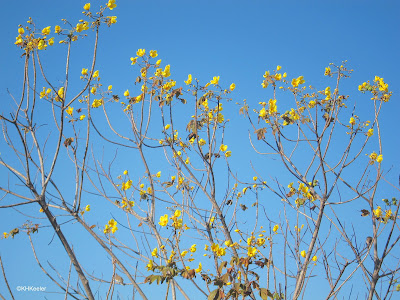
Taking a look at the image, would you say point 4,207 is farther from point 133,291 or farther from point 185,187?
point 185,187

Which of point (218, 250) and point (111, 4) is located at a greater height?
point (111, 4)

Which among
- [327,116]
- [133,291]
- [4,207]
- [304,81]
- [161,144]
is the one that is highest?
[304,81]

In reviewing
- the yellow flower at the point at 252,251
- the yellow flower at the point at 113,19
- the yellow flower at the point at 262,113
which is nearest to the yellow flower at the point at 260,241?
the yellow flower at the point at 252,251

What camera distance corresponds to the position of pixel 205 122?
3828mm

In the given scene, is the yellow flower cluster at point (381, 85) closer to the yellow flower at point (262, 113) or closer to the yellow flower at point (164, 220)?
the yellow flower at point (262, 113)

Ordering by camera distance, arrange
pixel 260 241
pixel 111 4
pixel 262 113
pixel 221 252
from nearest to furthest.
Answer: pixel 221 252
pixel 260 241
pixel 111 4
pixel 262 113

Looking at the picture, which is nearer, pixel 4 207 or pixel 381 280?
pixel 4 207

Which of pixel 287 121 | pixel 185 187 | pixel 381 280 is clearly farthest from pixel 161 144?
pixel 381 280

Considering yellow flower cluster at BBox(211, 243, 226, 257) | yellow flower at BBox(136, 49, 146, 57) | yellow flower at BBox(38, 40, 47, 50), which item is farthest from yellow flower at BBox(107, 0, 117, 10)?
yellow flower cluster at BBox(211, 243, 226, 257)

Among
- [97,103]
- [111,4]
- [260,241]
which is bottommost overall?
[260,241]

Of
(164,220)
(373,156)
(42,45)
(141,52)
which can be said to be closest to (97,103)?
(141,52)

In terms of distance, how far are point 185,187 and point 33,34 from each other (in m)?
1.85

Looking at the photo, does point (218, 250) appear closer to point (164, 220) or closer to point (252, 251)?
point (252, 251)

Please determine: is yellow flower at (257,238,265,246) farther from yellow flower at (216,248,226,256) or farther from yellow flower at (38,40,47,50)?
yellow flower at (38,40,47,50)
